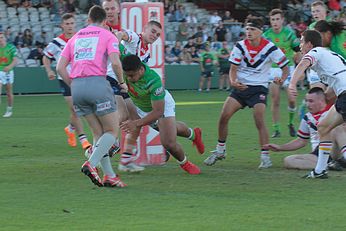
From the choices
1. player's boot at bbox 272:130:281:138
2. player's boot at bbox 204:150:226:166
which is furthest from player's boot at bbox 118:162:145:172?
player's boot at bbox 272:130:281:138

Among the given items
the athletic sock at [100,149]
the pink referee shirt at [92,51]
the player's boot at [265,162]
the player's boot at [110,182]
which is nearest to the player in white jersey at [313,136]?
the player's boot at [265,162]

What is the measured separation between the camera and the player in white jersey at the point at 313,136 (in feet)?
36.4

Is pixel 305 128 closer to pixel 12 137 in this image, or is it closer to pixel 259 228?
pixel 259 228

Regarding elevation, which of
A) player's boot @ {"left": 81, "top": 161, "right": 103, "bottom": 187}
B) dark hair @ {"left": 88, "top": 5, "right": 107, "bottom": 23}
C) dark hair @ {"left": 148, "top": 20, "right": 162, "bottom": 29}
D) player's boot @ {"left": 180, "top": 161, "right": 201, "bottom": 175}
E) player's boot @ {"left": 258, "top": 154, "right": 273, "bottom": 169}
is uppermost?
dark hair @ {"left": 88, "top": 5, "right": 107, "bottom": 23}

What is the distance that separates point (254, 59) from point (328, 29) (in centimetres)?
125

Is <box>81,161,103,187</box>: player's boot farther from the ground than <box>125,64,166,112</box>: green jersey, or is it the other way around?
<box>125,64,166,112</box>: green jersey

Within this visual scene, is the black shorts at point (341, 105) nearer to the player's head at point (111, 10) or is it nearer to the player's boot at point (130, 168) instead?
the player's boot at point (130, 168)

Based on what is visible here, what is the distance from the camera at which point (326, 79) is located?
34.6 feet

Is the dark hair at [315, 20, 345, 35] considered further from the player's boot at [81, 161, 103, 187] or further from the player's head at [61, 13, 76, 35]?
the player's head at [61, 13, 76, 35]

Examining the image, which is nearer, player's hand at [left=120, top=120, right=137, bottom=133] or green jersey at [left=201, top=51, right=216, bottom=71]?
player's hand at [left=120, top=120, right=137, bottom=133]

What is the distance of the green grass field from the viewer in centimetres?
757

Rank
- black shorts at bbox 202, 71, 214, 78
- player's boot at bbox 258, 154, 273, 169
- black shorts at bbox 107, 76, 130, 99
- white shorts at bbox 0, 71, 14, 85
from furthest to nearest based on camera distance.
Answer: black shorts at bbox 202, 71, 214, 78 → white shorts at bbox 0, 71, 14, 85 → black shorts at bbox 107, 76, 130, 99 → player's boot at bbox 258, 154, 273, 169

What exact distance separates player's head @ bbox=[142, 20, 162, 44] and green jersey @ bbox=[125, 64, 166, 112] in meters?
0.72

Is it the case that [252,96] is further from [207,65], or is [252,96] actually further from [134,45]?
[207,65]
